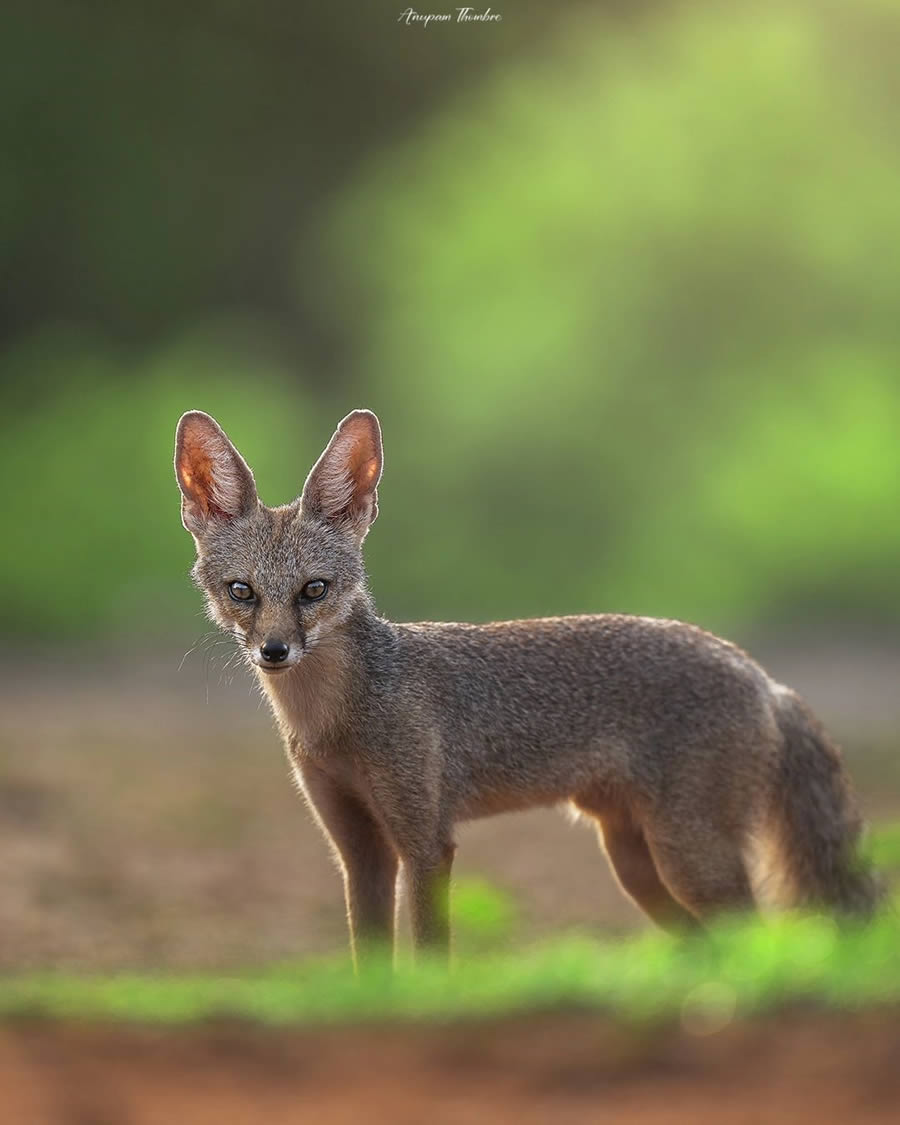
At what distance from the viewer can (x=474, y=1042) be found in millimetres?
4309

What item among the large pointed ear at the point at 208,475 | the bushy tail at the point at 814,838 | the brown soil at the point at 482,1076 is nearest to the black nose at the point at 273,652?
the large pointed ear at the point at 208,475

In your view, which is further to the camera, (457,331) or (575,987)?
(457,331)

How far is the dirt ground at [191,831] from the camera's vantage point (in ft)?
31.3

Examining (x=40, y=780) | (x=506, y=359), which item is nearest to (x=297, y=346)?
(x=506, y=359)

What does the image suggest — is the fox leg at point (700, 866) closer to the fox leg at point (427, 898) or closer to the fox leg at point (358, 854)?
the fox leg at point (427, 898)

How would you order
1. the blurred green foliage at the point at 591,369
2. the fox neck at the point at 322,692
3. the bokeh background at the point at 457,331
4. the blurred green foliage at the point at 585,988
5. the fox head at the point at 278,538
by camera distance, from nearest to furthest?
the blurred green foliage at the point at 585,988
the fox head at the point at 278,538
the fox neck at the point at 322,692
the bokeh background at the point at 457,331
the blurred green foliage at the point at 591,369

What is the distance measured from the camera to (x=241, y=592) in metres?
6.49

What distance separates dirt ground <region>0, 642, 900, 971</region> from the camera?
9539 mm

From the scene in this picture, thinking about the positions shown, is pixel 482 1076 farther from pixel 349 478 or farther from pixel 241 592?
pixel 349 478

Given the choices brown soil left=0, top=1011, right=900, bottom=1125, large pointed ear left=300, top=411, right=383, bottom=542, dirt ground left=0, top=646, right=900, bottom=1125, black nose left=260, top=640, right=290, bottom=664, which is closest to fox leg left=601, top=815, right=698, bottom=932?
large pointed ear left=300, top=411, right=383, bottom=542

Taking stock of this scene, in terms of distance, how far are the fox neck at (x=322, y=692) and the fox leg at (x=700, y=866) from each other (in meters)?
1.21

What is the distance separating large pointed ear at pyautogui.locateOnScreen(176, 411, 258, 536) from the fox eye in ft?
1.37

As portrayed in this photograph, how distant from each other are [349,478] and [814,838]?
220 centimetres

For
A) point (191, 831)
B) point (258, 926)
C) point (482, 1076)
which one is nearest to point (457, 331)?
point (191, 831)
